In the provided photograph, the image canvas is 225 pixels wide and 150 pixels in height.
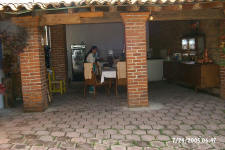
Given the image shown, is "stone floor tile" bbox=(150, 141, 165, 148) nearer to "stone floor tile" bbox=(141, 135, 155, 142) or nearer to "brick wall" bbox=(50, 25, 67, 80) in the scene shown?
"stone floor tile" bbox=(141, 135, 155, 142)

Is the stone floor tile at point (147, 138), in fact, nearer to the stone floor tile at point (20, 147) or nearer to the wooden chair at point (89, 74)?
the stone floor tile at point (20, 147)

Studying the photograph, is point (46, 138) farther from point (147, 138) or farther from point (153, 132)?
point (153, 132)

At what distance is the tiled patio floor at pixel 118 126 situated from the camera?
372cm

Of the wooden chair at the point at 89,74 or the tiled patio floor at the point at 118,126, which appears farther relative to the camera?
the wooden chair at the point at 89,74

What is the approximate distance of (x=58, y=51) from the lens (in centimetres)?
864

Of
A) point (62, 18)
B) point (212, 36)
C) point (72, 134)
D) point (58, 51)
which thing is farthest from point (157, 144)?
point (58, 51)

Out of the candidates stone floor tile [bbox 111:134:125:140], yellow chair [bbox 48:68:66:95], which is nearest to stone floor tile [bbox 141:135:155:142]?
stone floor tile [bbox 111:134:125:140]

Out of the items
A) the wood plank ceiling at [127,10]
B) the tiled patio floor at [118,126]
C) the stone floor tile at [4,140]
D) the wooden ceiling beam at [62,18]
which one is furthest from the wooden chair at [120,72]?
the stone floor tile at [4,140]

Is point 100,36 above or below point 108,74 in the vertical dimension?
above

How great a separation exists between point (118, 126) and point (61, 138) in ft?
3.69

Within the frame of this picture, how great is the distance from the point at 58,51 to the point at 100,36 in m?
3.63

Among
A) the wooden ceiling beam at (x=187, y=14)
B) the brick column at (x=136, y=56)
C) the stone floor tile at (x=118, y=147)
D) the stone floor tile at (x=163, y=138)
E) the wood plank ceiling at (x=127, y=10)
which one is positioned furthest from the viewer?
the wooden ceiling beam at (x=187, y=14)

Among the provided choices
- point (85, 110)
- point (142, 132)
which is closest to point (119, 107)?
point (85, 110)

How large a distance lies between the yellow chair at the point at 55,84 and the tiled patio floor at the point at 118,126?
1325mm
